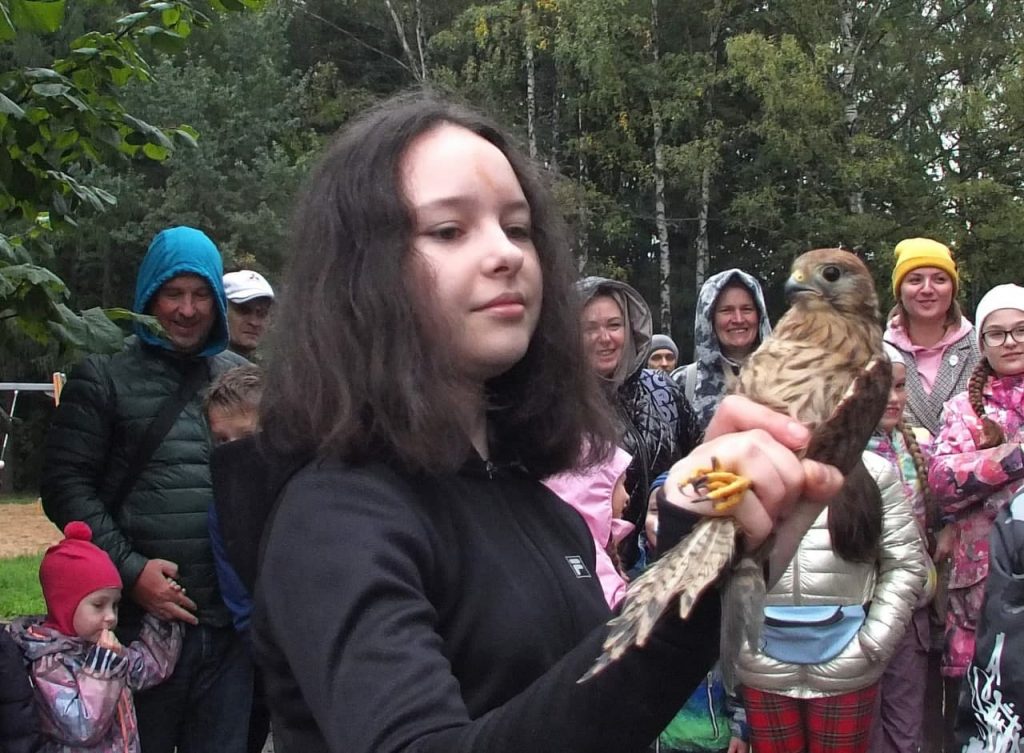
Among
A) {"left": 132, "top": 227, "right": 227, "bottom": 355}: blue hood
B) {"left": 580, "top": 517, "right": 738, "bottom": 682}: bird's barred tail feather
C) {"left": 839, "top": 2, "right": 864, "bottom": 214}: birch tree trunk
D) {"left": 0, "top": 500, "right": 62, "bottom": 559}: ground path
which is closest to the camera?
{"left": 580, "top": 517, "right": 738, "bottom": 682}: bird's barred tail feather

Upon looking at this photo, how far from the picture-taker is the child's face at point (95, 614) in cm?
409

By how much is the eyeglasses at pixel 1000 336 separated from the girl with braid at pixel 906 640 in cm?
44

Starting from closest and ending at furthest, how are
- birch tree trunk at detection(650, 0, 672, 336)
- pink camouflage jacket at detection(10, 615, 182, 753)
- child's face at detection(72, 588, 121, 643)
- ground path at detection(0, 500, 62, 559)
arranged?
pink camouflage jacket at detection(10, 615, 182, 753) < child's face at detection(72, 588, 121, 643) < ground path at detection(0, 500, 62, 559) < birch tree trunk at detection(650, 0, 672, 336)

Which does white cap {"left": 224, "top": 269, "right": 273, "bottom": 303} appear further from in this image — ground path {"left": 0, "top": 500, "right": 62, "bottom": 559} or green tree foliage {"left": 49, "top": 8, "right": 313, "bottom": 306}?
green tree foliage {"left": 49, "top": 8, "right": 313, "bottom": 306}

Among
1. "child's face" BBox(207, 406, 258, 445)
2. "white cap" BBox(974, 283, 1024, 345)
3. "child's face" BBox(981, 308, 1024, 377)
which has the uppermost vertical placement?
"white cap" BBox(974, 283, 1024, 345)

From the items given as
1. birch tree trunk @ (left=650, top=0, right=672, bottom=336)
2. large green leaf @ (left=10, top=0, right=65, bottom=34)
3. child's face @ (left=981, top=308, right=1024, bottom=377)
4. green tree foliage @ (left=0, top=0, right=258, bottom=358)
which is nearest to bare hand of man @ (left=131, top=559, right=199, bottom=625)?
green tree foliage @ (left=0, top=0, right=258, bottom=358)

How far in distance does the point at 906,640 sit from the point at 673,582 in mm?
4501

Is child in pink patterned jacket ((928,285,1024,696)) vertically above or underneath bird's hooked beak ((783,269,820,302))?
underneath

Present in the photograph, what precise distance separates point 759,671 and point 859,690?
1.50 ft

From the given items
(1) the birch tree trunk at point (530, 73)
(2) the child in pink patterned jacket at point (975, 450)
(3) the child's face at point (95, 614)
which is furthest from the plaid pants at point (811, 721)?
(1) the birch tree trunk at point (530, 73)

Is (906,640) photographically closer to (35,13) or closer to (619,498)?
(619,498)

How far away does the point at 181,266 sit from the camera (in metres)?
4.45

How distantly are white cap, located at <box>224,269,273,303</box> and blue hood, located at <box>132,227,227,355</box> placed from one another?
102 centimetres

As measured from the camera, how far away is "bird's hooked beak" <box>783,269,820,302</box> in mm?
2472
